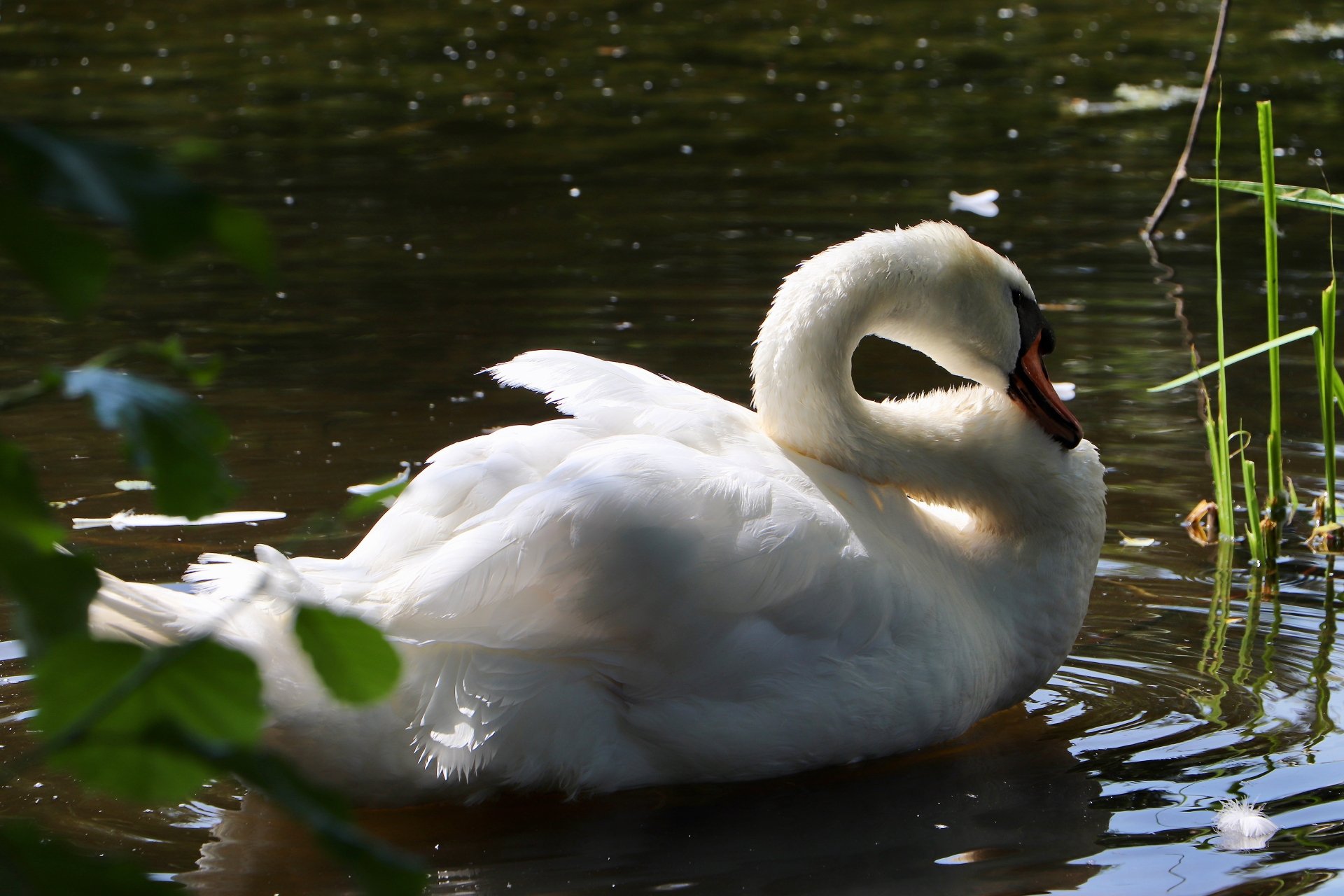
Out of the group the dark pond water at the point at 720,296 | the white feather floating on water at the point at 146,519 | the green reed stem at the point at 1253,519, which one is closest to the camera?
the dark pond water at the point at 720,296

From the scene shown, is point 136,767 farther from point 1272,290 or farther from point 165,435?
point 1272,290

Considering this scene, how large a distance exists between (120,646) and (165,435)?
0.42 feet

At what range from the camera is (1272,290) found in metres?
4.45

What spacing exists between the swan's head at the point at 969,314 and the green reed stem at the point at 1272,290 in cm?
68

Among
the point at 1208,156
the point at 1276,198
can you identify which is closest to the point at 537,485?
the point at 1276,198

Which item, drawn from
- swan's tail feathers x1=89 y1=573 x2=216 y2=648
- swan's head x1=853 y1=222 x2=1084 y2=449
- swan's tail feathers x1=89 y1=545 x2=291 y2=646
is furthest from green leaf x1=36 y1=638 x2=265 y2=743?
swan's head x1=853 y1=222 x2=1084 y2=449

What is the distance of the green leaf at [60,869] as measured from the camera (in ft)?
2.54

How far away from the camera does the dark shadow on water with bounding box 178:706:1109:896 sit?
120 inches

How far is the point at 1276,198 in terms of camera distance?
4.12m

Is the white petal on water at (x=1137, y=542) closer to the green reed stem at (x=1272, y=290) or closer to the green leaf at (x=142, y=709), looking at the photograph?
the green reed stem at (x=1272, y=290)

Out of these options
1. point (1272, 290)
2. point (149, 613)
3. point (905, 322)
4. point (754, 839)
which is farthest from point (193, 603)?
point (1272, 290)

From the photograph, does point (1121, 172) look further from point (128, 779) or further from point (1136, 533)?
point (128, 779)

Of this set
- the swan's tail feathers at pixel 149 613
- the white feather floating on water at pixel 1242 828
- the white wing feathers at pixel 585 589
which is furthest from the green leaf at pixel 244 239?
the white feather floating on water at pixel 1242 828

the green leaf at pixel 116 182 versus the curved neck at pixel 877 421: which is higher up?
the green leaf at pixel 116 182
